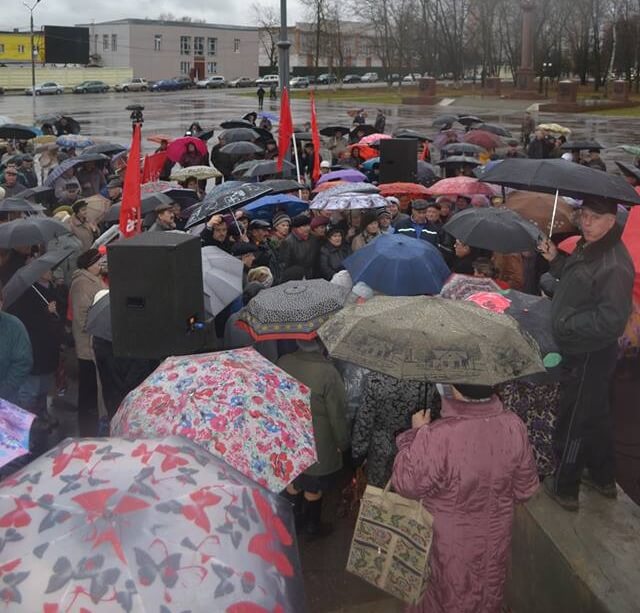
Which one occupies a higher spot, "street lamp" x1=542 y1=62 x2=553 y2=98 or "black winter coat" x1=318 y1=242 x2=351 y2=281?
"street lamp" x1=542 y1=62 x2=553 y2=98

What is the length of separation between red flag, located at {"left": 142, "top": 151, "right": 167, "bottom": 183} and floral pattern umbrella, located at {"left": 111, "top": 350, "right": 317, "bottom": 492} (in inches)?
305

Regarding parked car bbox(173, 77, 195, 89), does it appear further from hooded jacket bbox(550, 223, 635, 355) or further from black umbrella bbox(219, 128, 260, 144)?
hooded jacket bbox(550, 223, 635, 355)

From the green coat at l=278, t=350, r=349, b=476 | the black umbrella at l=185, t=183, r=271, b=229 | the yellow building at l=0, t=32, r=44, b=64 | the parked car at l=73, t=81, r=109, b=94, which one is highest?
the yellow building at l=0, t=32, r=44, b=64

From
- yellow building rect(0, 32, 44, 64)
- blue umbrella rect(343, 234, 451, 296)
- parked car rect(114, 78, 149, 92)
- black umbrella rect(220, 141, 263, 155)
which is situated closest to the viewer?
blue umbrella rect(343, 234, 451, 296)

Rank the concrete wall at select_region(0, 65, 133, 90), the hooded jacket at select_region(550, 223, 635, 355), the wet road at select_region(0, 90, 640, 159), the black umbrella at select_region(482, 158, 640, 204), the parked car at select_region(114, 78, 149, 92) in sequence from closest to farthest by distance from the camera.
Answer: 1. the hooded jacket at select_region(550, 223, 635, 355)
2. the black umbrella at select_region(482, 158, 640, 204)
3. the wet road at select_region(0, 90, 640, 159)
4. the concrete wall at select_region(0, 65, 133, 90)
5. the parked car at select_region(114, 78, 149, 92)

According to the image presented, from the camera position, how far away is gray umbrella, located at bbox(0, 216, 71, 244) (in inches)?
251

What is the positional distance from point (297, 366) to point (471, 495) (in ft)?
5.15

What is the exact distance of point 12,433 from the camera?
120 inches

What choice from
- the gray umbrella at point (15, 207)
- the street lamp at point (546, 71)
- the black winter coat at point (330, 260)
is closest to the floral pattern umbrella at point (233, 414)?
the black winter coat at point (330, 260)

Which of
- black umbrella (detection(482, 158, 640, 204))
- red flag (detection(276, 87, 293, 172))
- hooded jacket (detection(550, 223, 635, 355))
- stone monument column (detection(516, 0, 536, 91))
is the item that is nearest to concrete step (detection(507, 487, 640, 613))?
hooded jacket (detection(550, 223, 635, 355))

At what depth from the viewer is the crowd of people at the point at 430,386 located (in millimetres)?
3102

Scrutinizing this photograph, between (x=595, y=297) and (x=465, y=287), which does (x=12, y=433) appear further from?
(x=465, y=287)

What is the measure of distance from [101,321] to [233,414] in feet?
6.98

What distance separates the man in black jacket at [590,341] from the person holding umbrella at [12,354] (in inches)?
126
